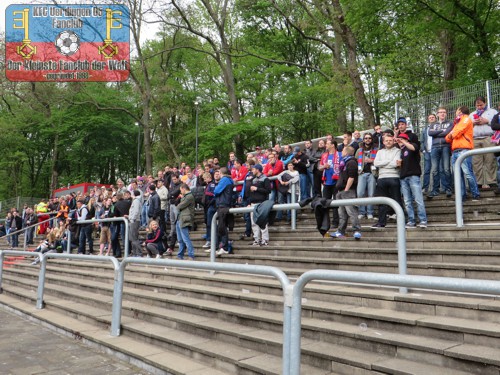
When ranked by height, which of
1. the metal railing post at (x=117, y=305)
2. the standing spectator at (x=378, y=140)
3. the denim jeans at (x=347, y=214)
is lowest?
the metal railing post at (x=117, y=305)

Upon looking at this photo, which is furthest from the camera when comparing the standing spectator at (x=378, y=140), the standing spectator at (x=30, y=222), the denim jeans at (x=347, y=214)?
the standing spectator at (x=30, y=222)

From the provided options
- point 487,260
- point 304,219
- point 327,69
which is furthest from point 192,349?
point 327,69

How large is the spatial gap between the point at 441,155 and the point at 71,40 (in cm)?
2328

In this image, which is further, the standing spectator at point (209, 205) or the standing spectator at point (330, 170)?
the standing spectator at point (209, 205)

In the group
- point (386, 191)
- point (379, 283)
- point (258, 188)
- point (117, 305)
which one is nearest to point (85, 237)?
point (258, 188)

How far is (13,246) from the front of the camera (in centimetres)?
2053

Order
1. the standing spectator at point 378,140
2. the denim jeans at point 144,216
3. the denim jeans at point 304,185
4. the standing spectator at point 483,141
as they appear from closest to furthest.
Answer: the standing spectator at point 483,141
the standing spectator at point 378,140
the denim jeans at point 304,185
the denim jeans at point 144,216

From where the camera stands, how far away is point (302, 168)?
1050 cm

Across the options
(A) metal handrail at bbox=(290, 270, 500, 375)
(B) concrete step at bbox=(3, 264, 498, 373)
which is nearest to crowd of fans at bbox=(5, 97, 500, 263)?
(B) concrete step at bbox=(3, 264, 498, 373)

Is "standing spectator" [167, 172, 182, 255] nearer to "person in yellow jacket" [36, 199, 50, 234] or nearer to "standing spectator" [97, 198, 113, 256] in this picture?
"standing spectator" [97, 198, 113, 256]

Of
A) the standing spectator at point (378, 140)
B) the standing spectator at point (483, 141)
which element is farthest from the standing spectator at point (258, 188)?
the standing spectator at point (483, 141)

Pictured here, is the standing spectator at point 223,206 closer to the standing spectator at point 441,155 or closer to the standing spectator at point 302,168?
the standing spectator at point 302,168

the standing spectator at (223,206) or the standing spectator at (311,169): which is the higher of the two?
the standing spectator at (311,169)

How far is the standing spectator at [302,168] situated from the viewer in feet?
33.9
